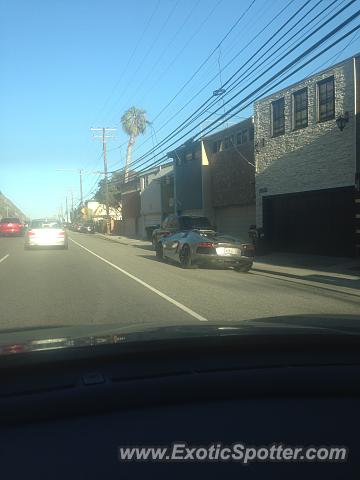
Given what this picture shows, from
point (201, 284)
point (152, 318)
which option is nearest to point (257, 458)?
point (152, 318)

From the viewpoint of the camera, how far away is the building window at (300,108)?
22000 millimetres

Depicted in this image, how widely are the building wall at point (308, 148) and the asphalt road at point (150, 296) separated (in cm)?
528

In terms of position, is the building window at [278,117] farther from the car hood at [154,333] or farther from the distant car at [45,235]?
the car hood at [154,333]

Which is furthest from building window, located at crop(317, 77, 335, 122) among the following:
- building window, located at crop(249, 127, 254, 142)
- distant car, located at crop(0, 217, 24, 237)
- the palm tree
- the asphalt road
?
the palm tree

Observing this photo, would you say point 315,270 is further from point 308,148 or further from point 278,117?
point 278,117

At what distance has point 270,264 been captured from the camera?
19875mm

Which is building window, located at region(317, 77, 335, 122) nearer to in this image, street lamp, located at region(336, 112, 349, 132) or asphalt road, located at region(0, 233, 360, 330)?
street lamp, located at region(336, 112, 349, 132)

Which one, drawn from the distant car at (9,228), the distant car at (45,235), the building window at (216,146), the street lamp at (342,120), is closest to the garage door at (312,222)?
the street lamp at (342,120)

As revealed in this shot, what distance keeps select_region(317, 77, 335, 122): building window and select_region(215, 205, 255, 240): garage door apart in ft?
25.1

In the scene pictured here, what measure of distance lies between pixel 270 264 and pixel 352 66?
7083 millimetres

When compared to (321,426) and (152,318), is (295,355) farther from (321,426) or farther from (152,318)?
(152,318)

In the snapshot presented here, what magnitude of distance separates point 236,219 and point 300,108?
8690mm

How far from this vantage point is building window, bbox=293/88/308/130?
22.0 m

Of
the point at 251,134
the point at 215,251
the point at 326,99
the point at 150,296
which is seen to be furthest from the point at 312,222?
the point at 150,296
